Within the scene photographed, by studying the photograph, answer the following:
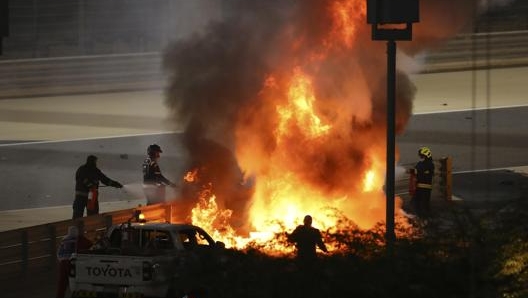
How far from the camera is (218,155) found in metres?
19.6

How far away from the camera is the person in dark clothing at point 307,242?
11516 millimetres

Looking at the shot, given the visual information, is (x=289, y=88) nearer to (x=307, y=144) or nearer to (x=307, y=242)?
(x=307, y=144)

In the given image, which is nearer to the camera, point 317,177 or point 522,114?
point 317,177

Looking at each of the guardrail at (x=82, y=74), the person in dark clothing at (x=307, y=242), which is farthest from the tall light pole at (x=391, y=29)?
the guardrail at (x=82, y=74)

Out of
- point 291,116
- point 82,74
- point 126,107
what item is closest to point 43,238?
point 291,116

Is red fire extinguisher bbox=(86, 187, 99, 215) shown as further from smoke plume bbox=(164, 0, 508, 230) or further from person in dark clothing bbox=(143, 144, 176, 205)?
smoke plume bbox=(164, 0, 508, 230)

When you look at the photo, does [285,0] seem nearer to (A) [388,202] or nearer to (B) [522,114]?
(A) [388,202]

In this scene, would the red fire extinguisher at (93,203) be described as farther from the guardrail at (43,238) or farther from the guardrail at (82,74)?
the guardrail at (82,74)

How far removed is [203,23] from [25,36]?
1131 centimetres

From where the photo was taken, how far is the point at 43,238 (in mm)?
17922

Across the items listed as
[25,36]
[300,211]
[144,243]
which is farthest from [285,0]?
[25,36]

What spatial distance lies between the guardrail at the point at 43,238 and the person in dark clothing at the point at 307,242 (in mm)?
4509

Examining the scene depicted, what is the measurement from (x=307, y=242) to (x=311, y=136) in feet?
19.6

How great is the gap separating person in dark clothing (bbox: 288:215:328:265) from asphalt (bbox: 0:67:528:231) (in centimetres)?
1189
